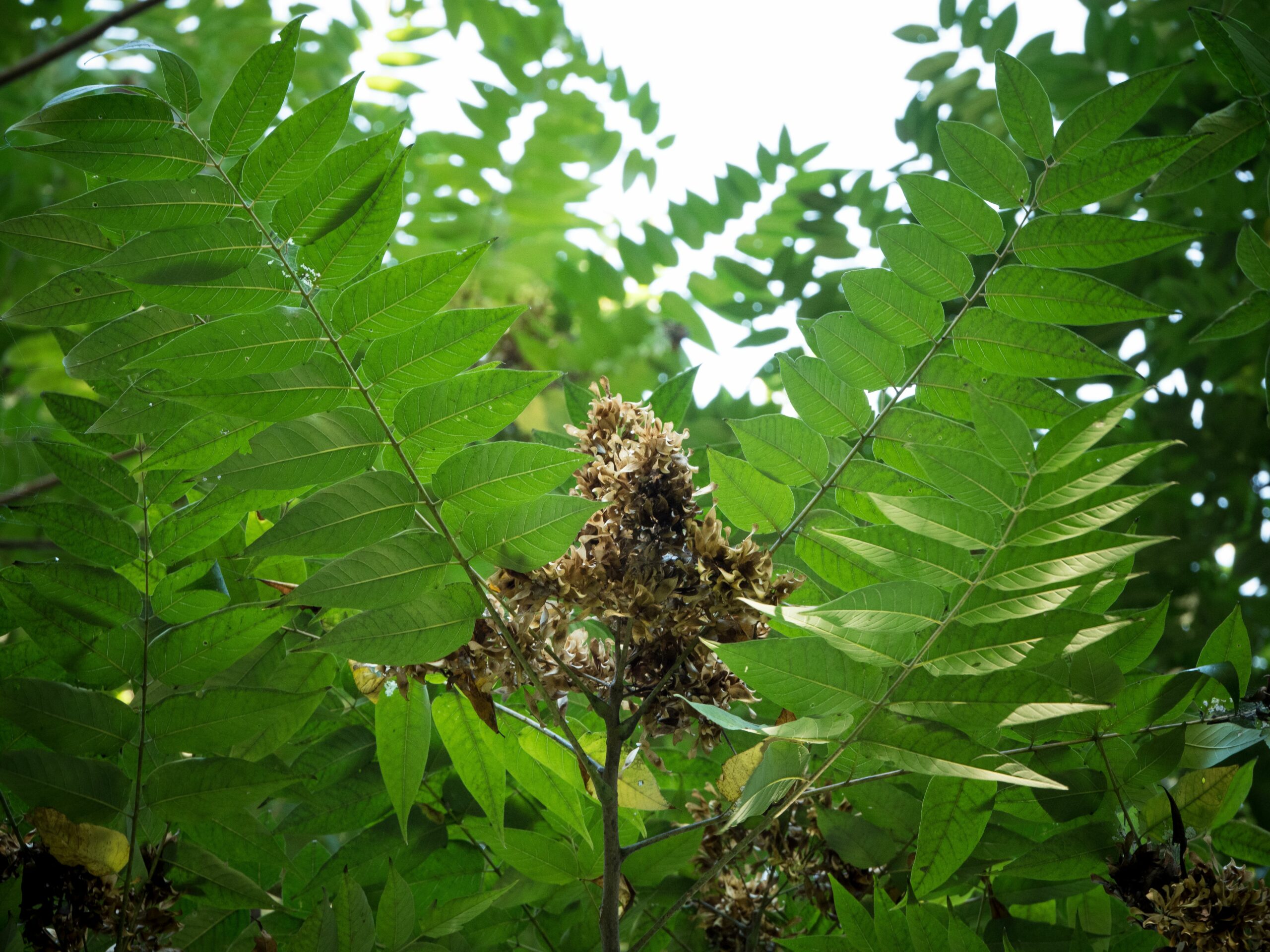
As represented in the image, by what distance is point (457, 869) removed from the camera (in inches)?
44.8

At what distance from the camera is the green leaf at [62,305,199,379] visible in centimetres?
86

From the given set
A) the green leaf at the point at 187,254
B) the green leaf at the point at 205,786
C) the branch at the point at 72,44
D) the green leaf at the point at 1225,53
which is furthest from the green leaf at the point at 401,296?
the branch at the point at 72,44

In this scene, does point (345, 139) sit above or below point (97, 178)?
above

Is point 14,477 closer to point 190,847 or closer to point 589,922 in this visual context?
point 190,847

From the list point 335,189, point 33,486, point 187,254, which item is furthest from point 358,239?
point 33,486

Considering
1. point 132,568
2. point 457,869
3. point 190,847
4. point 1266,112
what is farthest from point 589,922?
point 1266,112

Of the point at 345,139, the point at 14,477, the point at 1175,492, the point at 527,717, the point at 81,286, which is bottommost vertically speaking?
the point at 1175,492

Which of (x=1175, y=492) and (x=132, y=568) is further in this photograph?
(x=1175, y=492)

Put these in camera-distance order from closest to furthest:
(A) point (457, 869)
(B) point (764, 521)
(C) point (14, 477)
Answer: (B) point (764, 521) < (A) point (457, 869) < (C) point (14, 477)

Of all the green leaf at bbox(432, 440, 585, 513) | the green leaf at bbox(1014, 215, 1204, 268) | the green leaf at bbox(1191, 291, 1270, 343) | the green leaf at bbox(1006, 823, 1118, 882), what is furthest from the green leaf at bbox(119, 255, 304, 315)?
the green leaf at bbox(1191, 291, 1270, 343)

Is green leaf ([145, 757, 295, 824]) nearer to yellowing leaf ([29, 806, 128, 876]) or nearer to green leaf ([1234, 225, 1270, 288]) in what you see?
yellowing leaf ([29, 806, 128, 876])

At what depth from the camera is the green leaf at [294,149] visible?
87 centimetres

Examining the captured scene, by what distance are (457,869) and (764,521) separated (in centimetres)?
58

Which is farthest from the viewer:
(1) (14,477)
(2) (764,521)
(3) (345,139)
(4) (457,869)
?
(3) (345,139)
